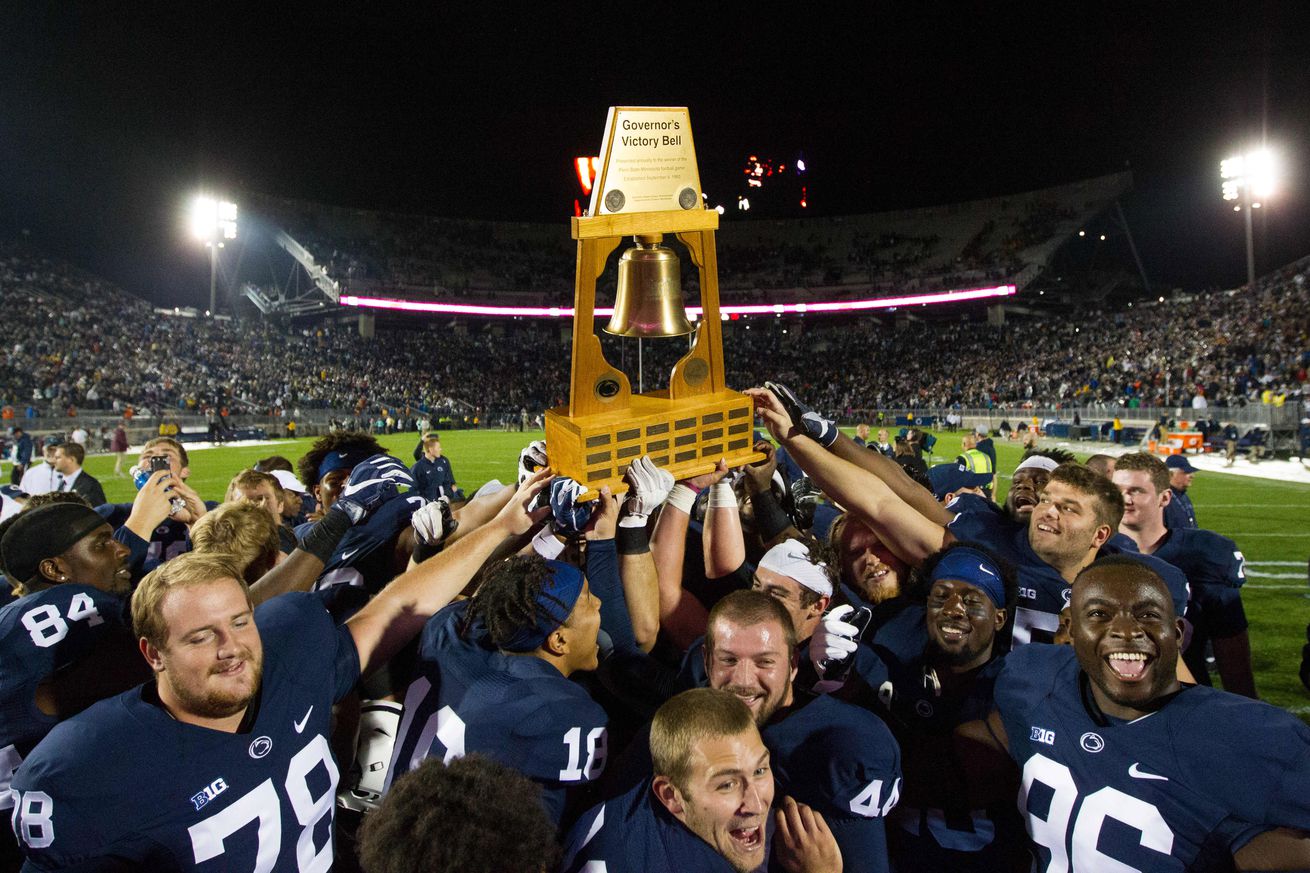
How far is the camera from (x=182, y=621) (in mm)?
2283

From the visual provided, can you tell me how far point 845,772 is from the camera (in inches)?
87.4

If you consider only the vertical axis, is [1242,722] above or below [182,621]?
below

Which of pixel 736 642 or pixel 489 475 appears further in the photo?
pixel 489 475

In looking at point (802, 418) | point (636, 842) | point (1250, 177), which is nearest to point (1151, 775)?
point (636, 842)

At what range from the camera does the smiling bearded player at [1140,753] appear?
2.04m

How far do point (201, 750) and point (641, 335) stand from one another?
2124 mm

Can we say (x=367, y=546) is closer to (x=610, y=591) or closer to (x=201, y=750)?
(x=610, y=591)

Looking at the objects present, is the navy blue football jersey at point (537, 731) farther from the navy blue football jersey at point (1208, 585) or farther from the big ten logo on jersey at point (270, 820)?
the navy blue football jersey at point (1208, 585)

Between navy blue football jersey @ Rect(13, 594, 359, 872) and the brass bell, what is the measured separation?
1.78 m

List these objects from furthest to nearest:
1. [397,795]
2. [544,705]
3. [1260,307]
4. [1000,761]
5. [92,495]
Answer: [1260,307] < [92,495] < [1000,761] < [544,705] < [397,795]

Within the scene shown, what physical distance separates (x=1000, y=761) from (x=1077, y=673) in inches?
16.5

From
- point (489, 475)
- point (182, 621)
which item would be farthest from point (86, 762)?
point (489, 475)

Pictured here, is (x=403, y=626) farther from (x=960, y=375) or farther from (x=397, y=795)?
(x=960, y=375)

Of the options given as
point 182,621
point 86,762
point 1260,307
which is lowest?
point 86,762
